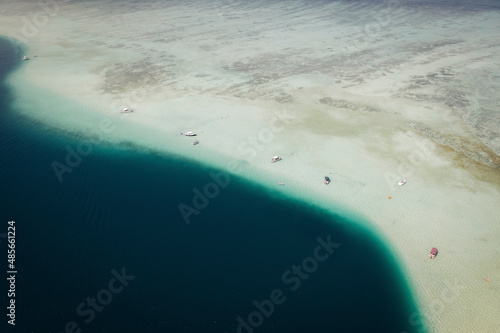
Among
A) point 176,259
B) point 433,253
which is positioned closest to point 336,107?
point 433,253

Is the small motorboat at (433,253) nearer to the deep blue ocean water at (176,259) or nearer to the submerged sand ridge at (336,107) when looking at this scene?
the submerged sand ridge at (336,107)

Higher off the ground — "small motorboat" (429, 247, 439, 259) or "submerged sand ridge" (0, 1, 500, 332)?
"submerged sand ridge" (0, 1, 500, 332)

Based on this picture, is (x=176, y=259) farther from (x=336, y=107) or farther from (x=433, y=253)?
(x=336, y=107)

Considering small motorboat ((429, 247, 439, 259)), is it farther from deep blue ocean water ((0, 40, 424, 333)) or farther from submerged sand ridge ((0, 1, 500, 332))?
deep blue ocean water ((0, 40, 424, 333))

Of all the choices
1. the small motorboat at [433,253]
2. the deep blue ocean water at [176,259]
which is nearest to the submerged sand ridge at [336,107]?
the small motorboat at [433,253]

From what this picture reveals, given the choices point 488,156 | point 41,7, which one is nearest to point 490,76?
point 488,156

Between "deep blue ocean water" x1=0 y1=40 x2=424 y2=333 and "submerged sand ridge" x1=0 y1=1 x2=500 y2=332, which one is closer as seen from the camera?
"deep blue ocean water" x1=0 y1=40 x2=424 y2=333

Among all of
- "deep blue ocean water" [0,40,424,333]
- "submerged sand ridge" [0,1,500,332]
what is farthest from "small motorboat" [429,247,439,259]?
"deep blue ocean water" [0,40,424,333]

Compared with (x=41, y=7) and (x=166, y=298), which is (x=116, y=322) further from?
(x=41, y=7)
